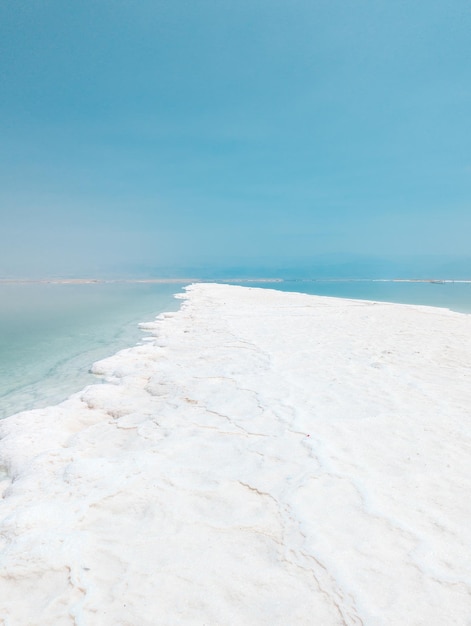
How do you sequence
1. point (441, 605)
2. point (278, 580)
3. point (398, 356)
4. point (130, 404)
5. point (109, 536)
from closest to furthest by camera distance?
point (441, 605)
point (278, 580)
point (109, 536)
point (130, 404)
point (398, 356)

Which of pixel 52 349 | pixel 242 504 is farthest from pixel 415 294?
pixel 242 504

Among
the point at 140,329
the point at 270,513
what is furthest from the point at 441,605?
the point at 140,329

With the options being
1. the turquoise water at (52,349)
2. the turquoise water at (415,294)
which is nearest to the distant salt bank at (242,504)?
the turquoise water at (52,349)

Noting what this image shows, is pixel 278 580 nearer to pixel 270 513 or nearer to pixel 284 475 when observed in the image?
pixel 270 513

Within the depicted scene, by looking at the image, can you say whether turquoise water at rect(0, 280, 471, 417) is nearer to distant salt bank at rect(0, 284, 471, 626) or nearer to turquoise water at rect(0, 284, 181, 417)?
turquoise water at rect(0, 284, 181, 417)

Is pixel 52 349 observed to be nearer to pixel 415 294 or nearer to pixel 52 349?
pixel 52 349

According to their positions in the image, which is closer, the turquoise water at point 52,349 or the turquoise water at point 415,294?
the turquoise water at point 52,349

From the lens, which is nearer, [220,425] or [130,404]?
[220,425]

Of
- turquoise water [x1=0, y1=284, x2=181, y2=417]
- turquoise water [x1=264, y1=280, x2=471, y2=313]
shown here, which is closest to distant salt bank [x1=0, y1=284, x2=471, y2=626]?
turquoise water [x1=0, y1=284, x2=181, y2=417]

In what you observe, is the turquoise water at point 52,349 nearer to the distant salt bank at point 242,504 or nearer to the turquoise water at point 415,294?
the distant salt bank at point 242,504
